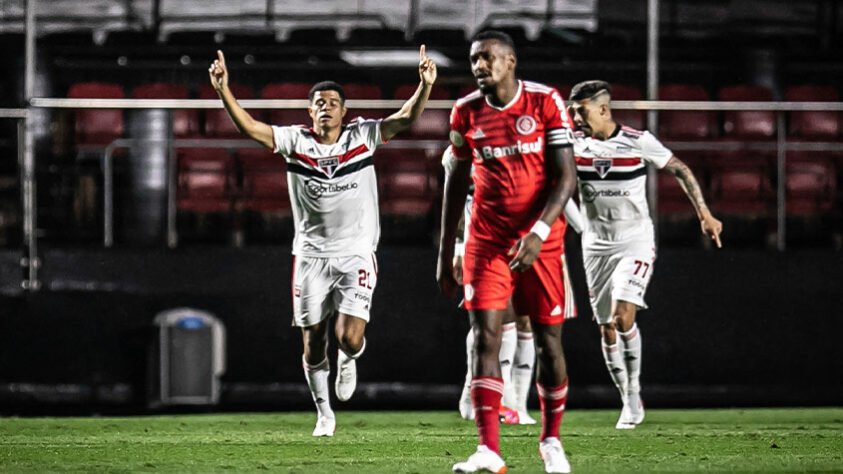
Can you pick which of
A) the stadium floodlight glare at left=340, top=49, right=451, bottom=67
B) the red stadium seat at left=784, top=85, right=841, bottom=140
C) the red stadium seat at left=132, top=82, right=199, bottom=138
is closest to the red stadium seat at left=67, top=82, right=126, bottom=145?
the red stadium seat at left=132, top=82, right=199, bottom=138

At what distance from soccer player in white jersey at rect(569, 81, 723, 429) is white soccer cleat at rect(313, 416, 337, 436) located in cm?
186

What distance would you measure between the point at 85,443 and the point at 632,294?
3.53m

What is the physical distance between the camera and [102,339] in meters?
10.2

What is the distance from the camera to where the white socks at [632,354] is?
860 centimetres

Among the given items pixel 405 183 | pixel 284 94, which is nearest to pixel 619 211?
pixel 405 183

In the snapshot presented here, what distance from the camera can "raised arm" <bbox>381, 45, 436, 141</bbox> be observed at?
6.93 m

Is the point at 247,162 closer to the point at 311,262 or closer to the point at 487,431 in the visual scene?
the point at 311,262

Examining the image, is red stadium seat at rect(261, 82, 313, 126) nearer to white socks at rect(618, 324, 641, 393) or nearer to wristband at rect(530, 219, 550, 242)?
white socks at rect(618, 324, 641, 393)

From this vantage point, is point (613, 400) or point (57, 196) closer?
point (613, 400)

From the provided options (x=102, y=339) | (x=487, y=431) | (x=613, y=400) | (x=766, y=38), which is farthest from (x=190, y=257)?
(x=766, y=38)

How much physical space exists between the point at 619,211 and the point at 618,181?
0.20m

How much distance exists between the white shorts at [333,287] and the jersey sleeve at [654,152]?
198 centimetres

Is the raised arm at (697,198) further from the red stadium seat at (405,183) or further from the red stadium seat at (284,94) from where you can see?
the red stadium seat at (284,94)

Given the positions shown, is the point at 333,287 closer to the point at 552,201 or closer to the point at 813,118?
the point at 552,201
